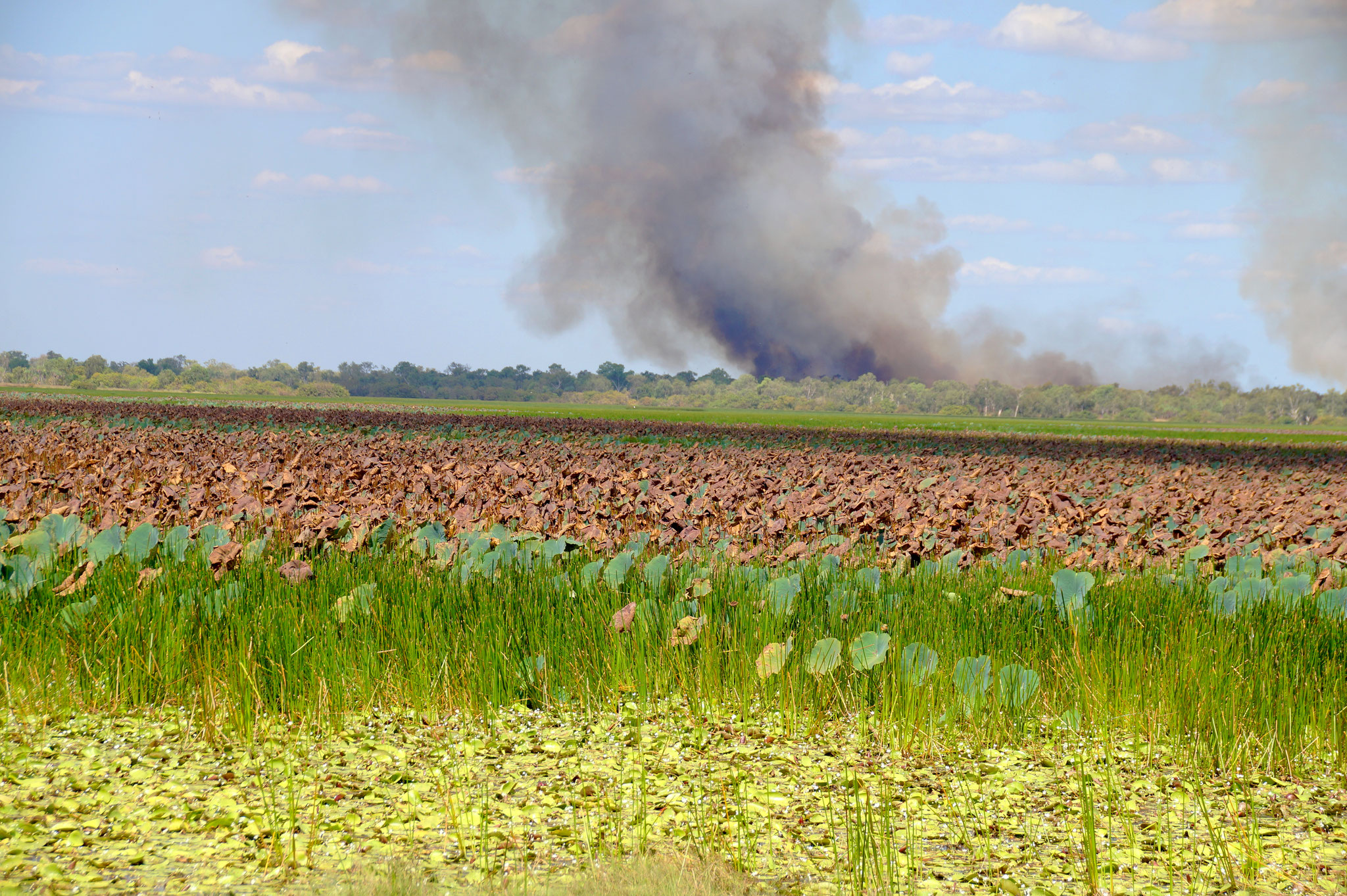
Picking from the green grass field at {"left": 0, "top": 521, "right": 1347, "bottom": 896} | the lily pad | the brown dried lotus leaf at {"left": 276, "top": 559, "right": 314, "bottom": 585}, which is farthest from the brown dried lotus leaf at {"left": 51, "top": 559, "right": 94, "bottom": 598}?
the lily pad

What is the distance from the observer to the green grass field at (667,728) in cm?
349

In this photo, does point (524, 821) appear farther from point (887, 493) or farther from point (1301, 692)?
point (887, 493)

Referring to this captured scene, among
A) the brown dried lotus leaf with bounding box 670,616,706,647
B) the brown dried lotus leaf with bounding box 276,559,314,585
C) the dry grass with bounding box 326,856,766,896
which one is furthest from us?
the brown dried lotus leaf with bounding box 276,559,314,585

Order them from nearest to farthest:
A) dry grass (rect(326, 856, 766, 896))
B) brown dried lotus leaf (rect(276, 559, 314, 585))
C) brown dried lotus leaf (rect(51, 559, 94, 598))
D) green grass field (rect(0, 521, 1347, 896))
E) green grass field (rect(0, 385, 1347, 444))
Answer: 1. dry grass (rect(326, 856, 766, 896))
2. green grass field (rect(0, 521, 1347, 896))
3. brown dried lotus leaf (rect(51, 559, 94, 598))
4. brown dried lotus leaf (rect(276, 559, 314, 585))
5. green grass field (rect(0, 385, 1347, 444))

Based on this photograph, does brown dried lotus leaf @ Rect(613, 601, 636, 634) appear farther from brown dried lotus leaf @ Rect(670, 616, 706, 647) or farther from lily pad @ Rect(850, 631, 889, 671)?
lily pad @ Rect(850, 631, 889, 671)

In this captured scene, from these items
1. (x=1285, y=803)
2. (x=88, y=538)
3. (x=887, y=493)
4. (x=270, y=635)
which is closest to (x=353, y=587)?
(x=270, y=635)

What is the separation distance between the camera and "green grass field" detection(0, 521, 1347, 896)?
3488 mm

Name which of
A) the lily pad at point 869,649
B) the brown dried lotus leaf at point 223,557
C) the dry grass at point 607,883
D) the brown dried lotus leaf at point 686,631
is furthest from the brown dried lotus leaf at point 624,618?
the brown dried lotus leaf at point 223,557

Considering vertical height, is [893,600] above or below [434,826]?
above

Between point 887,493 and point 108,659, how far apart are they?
30.2 feet

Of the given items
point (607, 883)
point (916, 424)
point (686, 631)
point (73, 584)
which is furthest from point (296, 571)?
point (916, 424)

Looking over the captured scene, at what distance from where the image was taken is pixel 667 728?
480cm

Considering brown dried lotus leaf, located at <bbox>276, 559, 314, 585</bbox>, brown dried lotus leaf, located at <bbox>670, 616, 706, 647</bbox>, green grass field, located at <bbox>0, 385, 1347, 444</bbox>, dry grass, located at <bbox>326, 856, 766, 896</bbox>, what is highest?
green grass field, located at <bbox>0, 385, 1347, 444</bbox>

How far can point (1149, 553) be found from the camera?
8.66 metres
